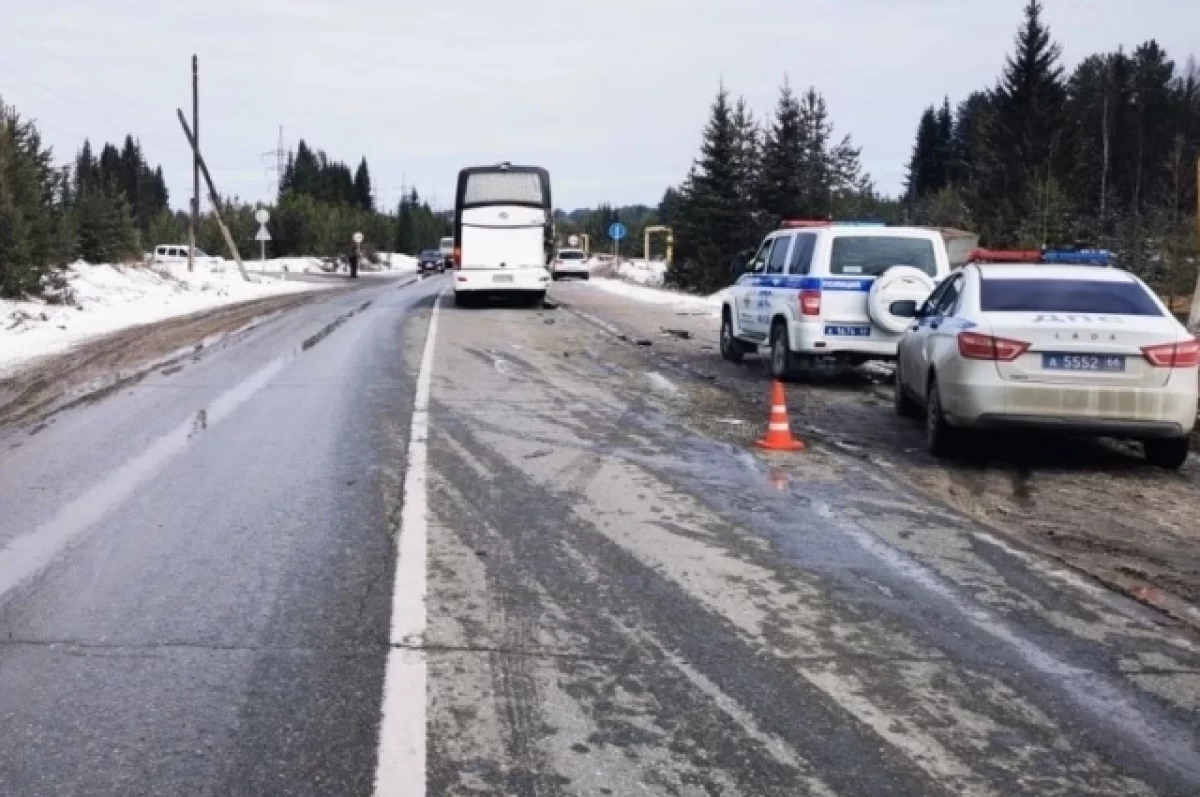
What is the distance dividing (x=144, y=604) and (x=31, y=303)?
23.1 meters

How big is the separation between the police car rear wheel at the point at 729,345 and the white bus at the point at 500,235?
503 inches

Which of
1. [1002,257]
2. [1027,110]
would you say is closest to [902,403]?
[1002,257]

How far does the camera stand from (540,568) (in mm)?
6105

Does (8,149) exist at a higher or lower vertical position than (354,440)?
higher

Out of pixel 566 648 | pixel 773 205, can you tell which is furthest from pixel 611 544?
pixel 773 205

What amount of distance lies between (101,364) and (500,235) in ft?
48.5

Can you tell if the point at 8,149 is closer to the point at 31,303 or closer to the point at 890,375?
the point at 31,303

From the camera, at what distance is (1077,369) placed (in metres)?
8.63

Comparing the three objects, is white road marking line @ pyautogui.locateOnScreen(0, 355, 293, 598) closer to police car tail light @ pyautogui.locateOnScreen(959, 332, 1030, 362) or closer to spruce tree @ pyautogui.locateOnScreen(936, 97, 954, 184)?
police car tail light @ pyautogui.locateOnScreen(959, 332, 1030, 362)

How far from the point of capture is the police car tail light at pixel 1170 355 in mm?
8578

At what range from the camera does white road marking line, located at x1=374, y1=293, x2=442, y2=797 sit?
373 centimetres

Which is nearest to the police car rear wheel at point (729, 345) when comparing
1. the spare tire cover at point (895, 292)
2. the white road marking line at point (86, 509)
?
the spare tire cover at point (895, 292)

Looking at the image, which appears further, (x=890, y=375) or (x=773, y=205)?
(x=773, y=205)

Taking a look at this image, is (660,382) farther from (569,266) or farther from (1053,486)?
(569,266)
